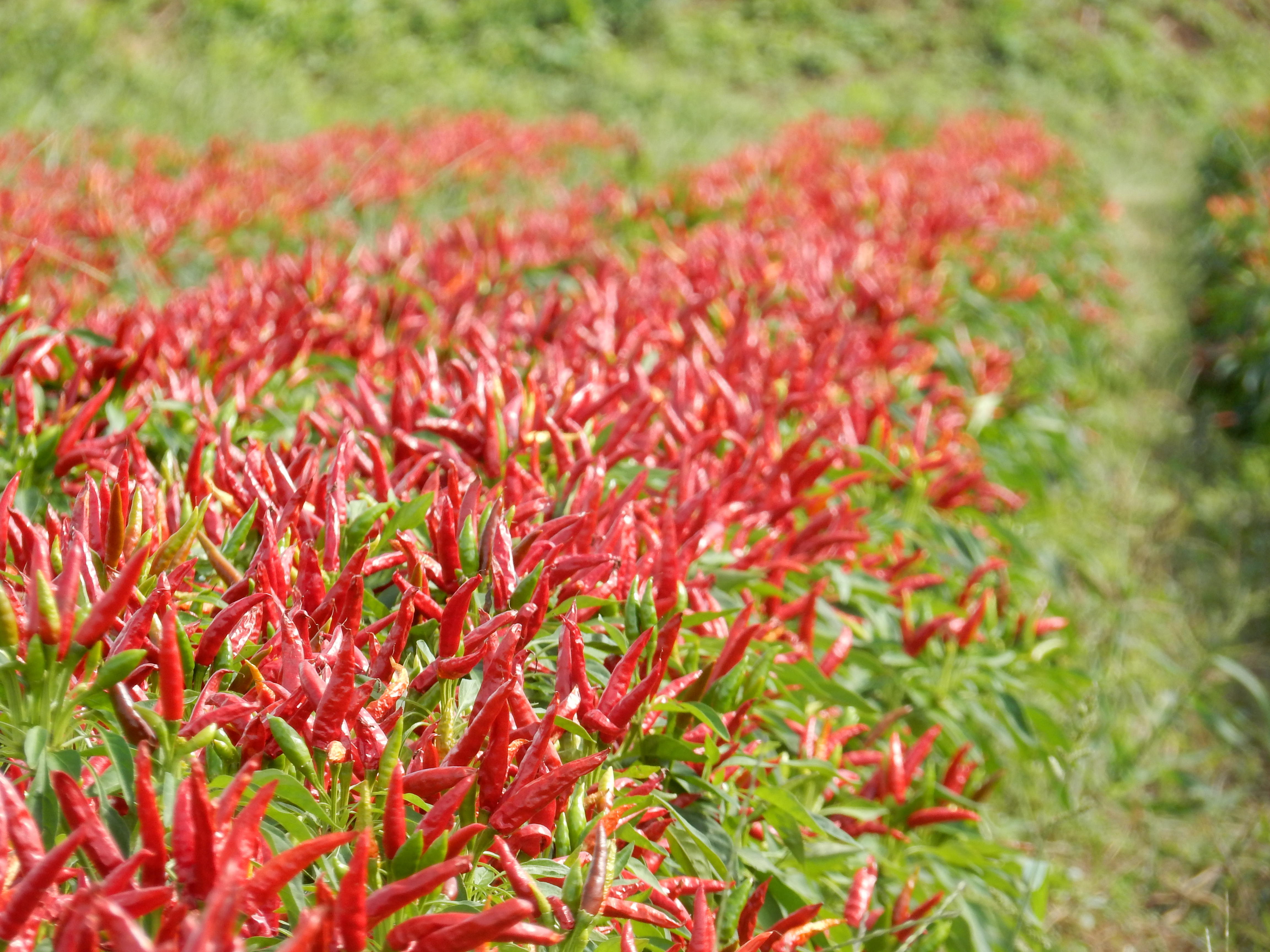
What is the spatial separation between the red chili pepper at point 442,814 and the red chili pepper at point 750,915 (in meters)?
0.43

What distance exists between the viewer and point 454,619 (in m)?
1.16

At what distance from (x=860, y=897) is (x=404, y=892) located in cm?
78

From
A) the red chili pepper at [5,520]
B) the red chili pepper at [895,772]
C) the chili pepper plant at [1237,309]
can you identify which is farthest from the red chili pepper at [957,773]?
the chili pepper plant at [1237,309]

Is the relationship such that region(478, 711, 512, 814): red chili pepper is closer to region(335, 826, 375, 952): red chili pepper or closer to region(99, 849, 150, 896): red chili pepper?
region(335, 826, 375, 952): red chili pepper

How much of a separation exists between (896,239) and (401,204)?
2.71 meters

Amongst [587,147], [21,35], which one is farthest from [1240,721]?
[21,35]

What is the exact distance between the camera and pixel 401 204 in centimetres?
570

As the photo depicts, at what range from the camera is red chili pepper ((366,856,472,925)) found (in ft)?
2.77

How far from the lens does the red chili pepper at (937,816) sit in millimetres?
1619

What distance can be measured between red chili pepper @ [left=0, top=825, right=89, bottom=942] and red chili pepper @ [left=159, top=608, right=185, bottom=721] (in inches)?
7.5

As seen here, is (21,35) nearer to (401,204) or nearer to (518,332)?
(401,204)

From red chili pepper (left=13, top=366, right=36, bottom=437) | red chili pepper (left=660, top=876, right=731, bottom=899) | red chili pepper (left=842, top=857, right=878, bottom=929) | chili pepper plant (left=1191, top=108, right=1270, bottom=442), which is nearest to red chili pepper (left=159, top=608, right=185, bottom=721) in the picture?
red chili pepper (left=660, top=876, right=731, bottom=899)

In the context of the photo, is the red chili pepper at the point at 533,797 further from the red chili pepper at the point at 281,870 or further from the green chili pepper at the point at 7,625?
the green chili pepper at the point at 7,625

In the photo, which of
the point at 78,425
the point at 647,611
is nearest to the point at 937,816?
the point at 647,611
